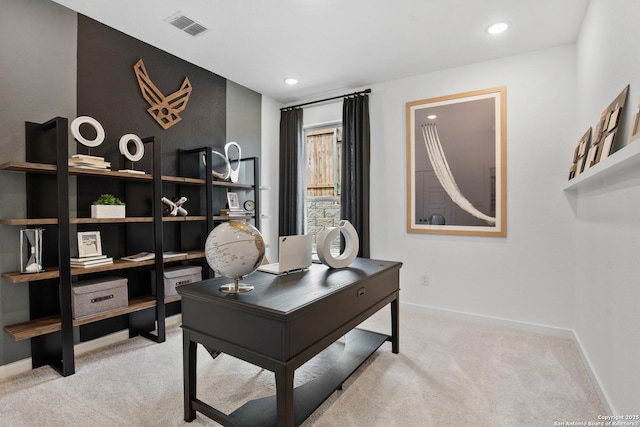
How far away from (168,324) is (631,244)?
350 centimetres

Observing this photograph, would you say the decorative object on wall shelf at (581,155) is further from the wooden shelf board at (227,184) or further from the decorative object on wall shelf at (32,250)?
the decorative object on wall shelf at (32,250)

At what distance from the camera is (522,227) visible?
3.10 meters

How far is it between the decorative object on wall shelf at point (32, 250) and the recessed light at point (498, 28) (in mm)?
3723

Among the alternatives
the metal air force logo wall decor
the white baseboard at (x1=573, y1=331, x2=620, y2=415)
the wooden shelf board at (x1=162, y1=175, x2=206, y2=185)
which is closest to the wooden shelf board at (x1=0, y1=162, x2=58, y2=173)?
the wooden shelf board at (x1=162, y1=175, x2=206, y2=185)

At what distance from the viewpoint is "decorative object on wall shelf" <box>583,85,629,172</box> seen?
1.61m

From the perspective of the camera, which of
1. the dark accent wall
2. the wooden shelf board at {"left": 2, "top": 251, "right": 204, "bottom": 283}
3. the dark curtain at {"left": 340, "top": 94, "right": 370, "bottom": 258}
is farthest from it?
the dark curtain at {"left": 340, "top": 94, "right": 370, "bottom": 258}

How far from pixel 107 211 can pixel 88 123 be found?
71cm

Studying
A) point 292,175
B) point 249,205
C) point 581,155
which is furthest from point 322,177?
point 581,155

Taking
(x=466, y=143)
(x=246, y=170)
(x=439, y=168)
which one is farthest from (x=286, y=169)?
(x=466, y=143)

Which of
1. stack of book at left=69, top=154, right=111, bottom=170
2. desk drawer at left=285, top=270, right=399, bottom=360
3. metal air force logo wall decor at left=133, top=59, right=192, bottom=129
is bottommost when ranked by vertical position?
desk drawer at left=285, top=270, right=399, bottom=360

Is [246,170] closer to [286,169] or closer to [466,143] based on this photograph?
[286,169]

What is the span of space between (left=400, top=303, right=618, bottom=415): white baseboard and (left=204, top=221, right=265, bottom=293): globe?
81.5 inches

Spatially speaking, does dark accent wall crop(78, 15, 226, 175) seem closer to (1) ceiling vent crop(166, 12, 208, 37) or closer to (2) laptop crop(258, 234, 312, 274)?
(1) ceiling vent crop(166, 12, 208, 37)

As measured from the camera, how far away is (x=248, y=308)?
143cm
